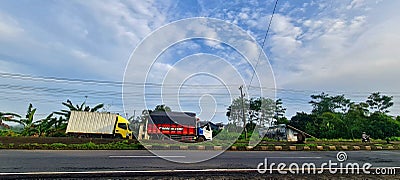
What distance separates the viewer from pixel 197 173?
Answer: 184 inches

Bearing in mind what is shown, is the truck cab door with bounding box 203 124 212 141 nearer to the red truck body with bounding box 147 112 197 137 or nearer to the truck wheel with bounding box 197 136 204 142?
the truck wheel with bounding box 197 136 204 142

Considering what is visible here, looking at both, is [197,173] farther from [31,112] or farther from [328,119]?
[328,119]

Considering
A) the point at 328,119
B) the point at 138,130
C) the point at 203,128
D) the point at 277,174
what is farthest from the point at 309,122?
the point at 277,174

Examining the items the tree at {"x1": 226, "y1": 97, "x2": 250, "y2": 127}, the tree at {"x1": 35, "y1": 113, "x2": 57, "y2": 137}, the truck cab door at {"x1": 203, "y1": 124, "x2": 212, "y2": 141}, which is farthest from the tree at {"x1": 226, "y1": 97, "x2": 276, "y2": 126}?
the tree at {"x1": 35, "y1": 113, "x2": 57, "y2": 137}

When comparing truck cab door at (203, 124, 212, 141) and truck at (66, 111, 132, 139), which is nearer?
truck at (66, 111, 132, 139)

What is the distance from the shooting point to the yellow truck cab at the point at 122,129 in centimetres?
1838

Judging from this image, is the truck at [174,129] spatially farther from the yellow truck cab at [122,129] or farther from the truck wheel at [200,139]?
the yellow truck cab at [122,129]

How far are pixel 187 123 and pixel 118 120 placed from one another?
592 centimetres

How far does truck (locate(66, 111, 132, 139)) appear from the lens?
17.4m

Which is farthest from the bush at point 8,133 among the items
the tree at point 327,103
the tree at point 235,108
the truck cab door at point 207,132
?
the tree at point 327,103

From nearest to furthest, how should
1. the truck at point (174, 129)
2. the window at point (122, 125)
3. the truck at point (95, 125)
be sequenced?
the truck at point (174, 129), the truck at point (95, 125), the window at point (122, 125)

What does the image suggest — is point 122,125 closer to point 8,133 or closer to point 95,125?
point 95,125

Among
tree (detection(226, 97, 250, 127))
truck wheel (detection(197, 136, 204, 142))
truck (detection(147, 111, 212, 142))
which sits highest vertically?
tree (detection(226, 97, 250, 127))

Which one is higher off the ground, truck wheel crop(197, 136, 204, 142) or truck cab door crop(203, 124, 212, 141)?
truck cab door crop(203, 124, 212, 141)
